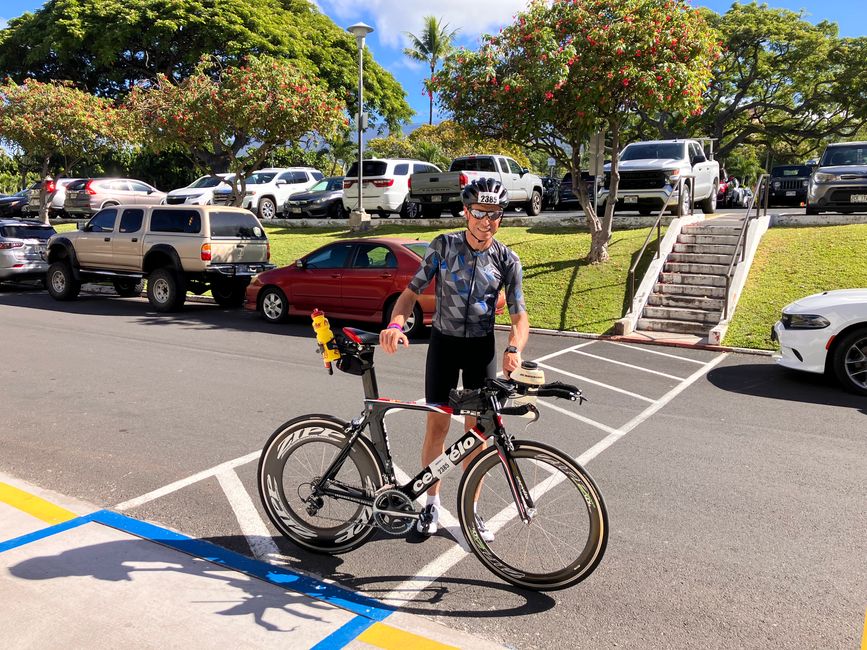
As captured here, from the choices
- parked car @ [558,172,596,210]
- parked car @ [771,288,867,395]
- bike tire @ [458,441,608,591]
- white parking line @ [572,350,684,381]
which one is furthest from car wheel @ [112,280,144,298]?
parked car @ [558,172,596,210]

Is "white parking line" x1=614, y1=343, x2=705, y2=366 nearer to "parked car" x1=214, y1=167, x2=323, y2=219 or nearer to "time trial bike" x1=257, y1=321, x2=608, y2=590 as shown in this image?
"time trial bike" x1=257, y1=321, x2=608, y2=590

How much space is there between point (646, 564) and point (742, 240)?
394 inches

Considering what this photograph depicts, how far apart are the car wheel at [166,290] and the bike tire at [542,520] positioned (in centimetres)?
1086

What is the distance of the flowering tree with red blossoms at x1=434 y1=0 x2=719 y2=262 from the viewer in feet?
40.5

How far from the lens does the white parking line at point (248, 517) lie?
13.1 ft

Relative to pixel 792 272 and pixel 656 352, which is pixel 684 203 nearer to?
pixel 792 272

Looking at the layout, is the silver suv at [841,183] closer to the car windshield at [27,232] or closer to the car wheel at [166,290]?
the car wheel at [166,290]

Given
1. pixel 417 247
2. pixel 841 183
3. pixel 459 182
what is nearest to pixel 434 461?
pixel 417 247

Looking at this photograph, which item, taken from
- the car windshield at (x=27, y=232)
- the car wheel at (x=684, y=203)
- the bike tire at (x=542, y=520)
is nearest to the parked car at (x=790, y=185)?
the car wheel at (x=684, y=203)

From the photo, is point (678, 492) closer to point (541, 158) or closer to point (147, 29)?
point (147, 29)

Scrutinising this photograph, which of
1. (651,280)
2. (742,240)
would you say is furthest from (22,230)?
(742,240)

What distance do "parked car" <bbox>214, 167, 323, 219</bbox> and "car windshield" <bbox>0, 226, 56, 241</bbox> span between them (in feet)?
27.2

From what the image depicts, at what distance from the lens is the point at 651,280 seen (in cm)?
1256

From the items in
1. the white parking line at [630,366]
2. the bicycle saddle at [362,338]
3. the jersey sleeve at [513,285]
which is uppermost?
the jersey sleeve at [513,285]
